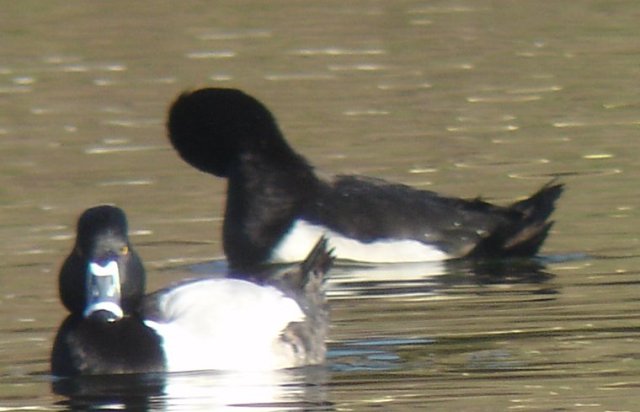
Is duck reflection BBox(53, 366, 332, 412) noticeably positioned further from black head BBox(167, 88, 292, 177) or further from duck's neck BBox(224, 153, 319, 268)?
black head BBox(167, 88, 292, 177)

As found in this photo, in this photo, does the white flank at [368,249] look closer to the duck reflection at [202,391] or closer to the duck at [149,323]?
the duck at [149,323]

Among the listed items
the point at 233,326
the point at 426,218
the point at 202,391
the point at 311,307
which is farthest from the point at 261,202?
the point at 202,391

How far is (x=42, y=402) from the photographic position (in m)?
10.3

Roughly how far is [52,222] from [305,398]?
507cm

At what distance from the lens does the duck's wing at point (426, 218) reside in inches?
564

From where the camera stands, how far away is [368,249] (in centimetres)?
1430

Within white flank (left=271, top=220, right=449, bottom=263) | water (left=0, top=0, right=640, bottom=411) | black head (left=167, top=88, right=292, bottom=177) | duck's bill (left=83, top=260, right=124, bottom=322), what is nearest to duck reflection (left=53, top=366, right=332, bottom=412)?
water (left=0, top=0, right=640, bottom=411)

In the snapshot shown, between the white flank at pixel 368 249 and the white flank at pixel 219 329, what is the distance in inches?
129

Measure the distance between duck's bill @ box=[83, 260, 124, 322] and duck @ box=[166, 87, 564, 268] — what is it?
11.7 feet

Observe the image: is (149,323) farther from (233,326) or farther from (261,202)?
(261,202)

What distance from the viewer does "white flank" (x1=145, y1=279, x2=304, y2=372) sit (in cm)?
1073

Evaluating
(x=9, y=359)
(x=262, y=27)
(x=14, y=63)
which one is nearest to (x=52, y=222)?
(x=9, y=359)

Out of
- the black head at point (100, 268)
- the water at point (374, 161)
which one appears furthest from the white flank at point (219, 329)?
the black head at point (100, 268)

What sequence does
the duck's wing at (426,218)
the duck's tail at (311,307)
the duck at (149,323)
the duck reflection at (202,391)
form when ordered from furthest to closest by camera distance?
the duck's wing at (426,218) → the duck's tail at (311,307) → the duck at (149,323) → the duck reflection at (202,391)
